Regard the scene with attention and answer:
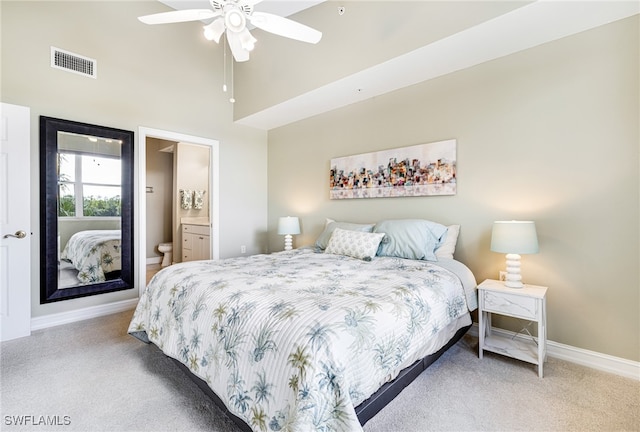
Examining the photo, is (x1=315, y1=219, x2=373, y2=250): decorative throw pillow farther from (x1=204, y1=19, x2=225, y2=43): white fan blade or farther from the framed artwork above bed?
(x1=204, y1=19, x2=225, y2=43): white fan blade

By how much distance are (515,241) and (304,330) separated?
180 centimetres

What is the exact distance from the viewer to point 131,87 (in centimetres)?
345

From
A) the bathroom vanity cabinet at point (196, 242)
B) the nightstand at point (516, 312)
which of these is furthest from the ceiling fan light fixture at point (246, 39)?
the bathroom vanity cabinet at point (196, 242)

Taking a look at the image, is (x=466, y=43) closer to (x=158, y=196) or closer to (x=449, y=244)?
(x=449, y=244)

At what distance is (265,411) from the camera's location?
4.05 ft

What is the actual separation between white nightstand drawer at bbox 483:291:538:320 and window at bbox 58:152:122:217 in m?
3.87

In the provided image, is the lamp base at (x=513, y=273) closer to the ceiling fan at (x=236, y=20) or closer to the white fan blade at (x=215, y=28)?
the ceiling fan at (x=236, y=20)

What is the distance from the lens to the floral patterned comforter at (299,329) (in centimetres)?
116

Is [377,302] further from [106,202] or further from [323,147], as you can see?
[106,202]

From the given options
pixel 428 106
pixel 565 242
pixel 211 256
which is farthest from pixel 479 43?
pixel 211 256

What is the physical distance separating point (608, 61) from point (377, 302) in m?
2.50

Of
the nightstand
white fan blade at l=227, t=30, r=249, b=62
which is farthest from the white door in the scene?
Result: the nightstand

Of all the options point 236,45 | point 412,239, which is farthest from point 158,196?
point 412,239

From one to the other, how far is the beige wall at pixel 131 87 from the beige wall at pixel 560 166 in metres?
2.55
